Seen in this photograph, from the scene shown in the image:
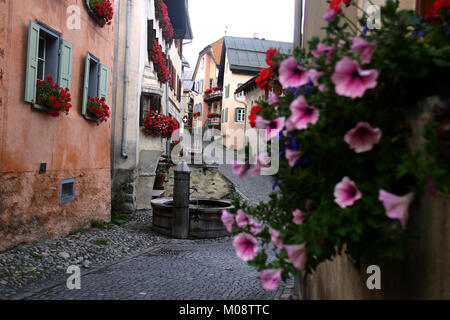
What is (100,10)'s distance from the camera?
8375mm

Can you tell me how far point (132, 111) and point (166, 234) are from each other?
396 centimetres

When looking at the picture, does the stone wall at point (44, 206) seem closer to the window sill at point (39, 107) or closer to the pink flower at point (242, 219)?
the window sill at point (39, 107)

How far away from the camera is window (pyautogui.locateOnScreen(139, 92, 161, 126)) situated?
12.2m

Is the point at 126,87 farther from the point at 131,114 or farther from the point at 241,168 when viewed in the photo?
the point at 241,168

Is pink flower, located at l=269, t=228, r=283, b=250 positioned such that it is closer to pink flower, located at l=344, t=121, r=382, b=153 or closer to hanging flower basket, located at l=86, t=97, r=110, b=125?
pink flower, located at l=344, t=121, r=382, b=153

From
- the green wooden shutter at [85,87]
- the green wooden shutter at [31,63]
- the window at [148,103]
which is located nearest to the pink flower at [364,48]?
Result: the green wooden shutter at [31,63]

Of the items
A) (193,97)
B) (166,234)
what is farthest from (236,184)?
(193,97)

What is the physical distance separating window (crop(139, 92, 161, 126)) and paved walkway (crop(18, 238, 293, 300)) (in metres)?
5.68

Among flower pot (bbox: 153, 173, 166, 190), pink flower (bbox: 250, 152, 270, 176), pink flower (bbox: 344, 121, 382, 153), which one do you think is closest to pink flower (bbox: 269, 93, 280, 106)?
pink flower (bbox: 250, 152, 270, 176)

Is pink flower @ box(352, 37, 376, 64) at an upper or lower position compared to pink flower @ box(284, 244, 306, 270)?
upper

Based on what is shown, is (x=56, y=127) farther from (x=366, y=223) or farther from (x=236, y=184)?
(x=236, y=184)

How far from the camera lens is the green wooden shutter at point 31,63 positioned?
19.2 feet

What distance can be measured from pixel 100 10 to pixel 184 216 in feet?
15.1
